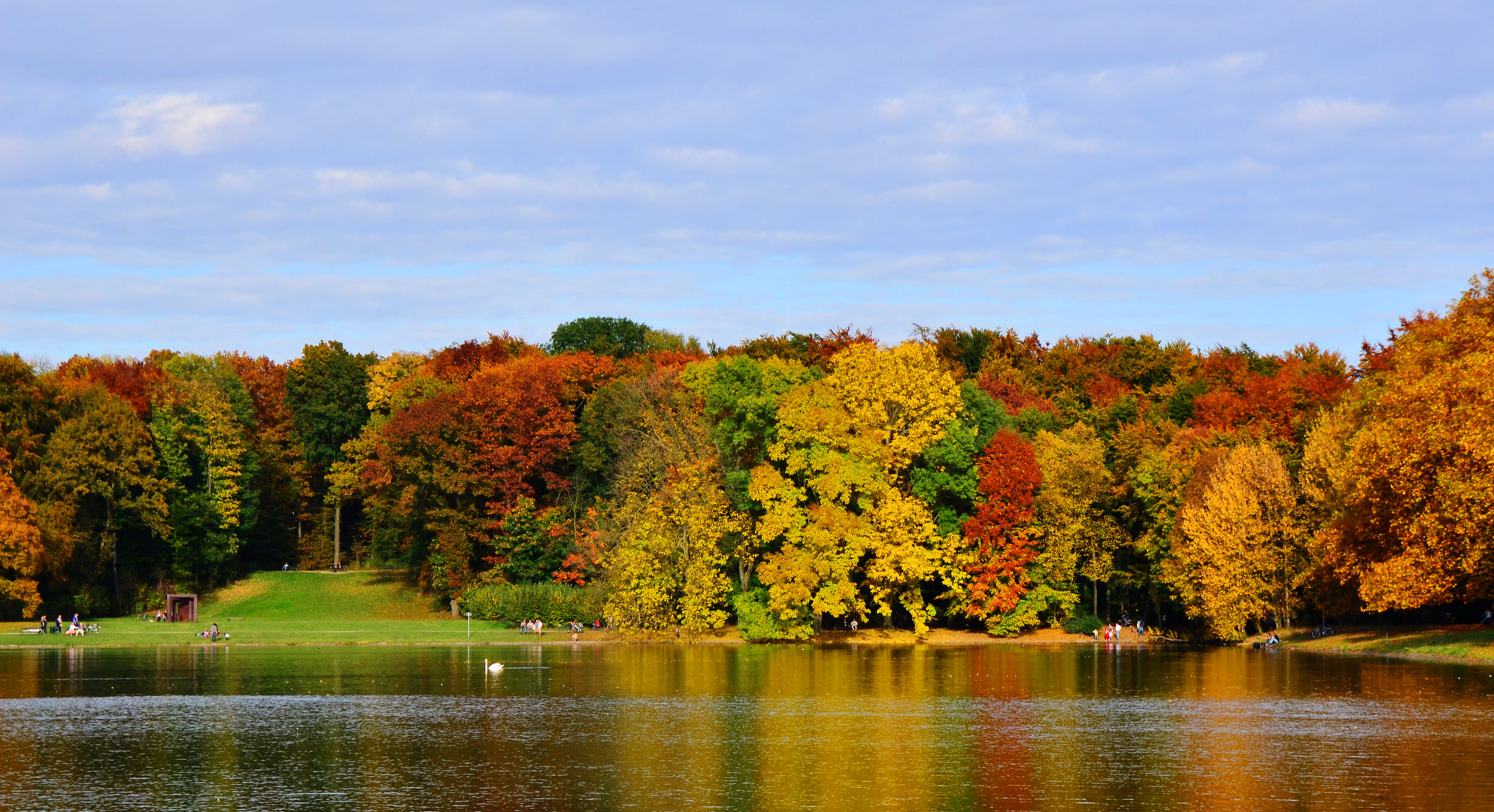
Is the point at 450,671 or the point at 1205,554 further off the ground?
the point at 1205,554

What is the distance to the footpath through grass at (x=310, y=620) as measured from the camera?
8112cm

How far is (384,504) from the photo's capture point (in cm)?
10256

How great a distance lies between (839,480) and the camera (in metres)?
78.4

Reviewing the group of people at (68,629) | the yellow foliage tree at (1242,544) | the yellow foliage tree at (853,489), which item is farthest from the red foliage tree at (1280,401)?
the group of people at (68,629)

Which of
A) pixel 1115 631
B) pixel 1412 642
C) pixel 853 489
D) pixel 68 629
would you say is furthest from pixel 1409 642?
pixel 68 629

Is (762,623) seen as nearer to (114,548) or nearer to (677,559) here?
(677,559)

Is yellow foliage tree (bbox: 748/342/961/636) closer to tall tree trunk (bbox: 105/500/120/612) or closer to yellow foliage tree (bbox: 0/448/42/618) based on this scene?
yellow foliage tree (bbox: 0/448/42/618)

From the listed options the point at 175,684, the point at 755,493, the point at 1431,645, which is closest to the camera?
the point at 175,684

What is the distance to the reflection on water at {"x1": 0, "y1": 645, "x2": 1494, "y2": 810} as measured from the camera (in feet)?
92.8

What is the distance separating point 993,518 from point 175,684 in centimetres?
4793

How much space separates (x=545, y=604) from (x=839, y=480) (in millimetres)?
23410

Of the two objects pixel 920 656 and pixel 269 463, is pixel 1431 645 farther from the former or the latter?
pixel 269 463

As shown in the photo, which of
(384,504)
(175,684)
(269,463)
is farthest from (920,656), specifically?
(269,463)

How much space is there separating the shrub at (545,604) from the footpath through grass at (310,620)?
1397 mm
